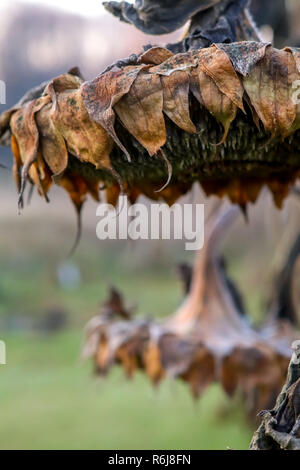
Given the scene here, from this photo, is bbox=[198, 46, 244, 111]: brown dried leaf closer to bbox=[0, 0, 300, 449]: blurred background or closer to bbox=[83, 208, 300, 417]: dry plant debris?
bbox=[0, 0, 300, 449]: blurred background

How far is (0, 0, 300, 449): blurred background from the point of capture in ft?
5.29

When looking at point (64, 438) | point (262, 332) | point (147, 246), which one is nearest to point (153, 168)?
Result: point (262, 332)

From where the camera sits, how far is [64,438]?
1.72 m

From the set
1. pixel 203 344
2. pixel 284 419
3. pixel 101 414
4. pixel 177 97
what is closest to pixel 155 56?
pixel 177 97

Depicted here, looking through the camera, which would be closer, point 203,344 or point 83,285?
point 203,344

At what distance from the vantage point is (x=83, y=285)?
3762mm

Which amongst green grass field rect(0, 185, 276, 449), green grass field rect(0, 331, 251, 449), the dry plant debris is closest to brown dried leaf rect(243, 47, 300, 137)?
green grass field rect(0, 185, 276, 449)

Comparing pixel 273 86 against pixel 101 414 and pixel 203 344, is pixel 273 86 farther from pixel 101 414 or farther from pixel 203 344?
pixel 101 414

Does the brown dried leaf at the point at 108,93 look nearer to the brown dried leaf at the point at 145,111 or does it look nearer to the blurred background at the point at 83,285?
the brown dried leaf at the point at 145,111

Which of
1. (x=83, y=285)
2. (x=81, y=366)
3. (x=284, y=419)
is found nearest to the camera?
(x=284, y=419)

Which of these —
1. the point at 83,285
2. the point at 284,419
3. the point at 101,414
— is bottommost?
the point at 101,414

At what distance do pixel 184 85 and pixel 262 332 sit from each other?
788mm
